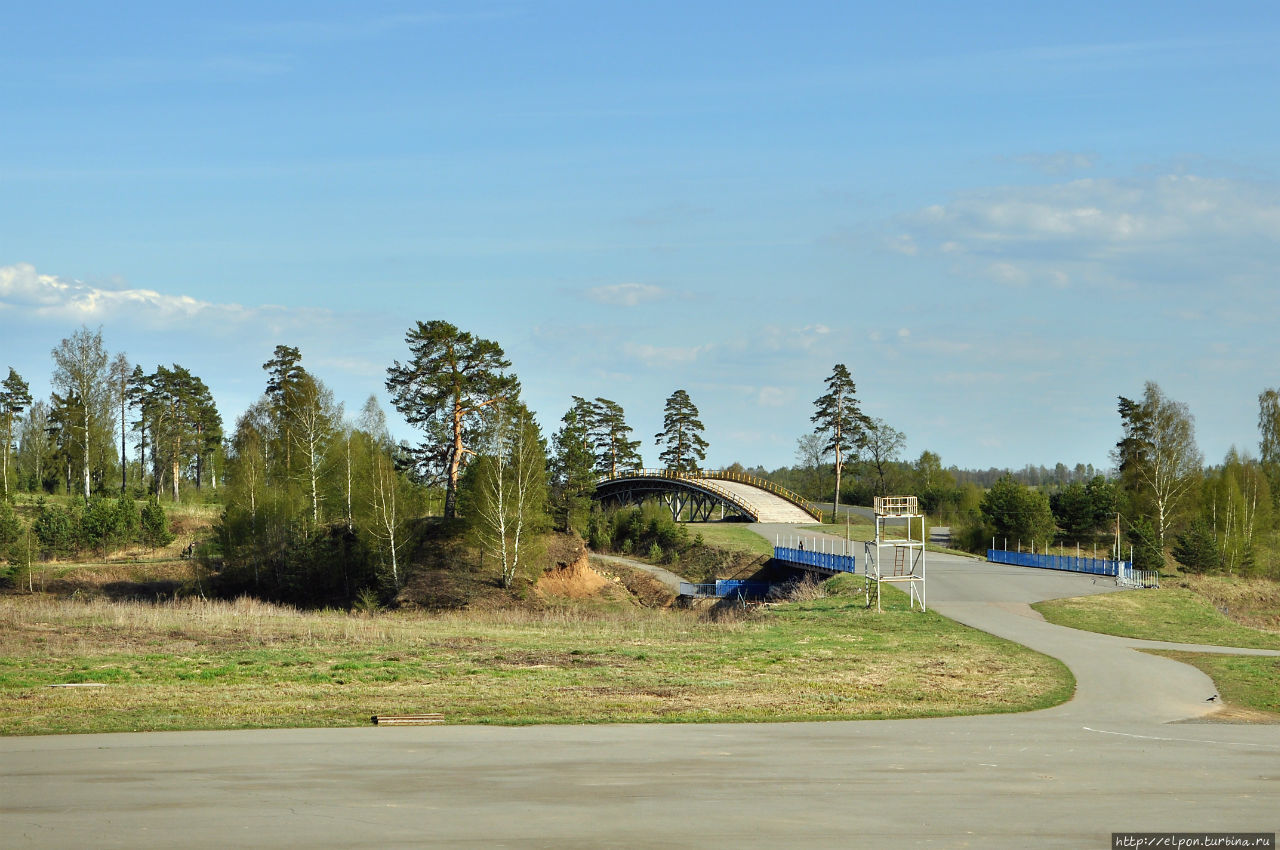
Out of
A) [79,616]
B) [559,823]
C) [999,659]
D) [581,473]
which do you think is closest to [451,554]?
[581,473]

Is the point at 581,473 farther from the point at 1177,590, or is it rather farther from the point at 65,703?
the point at 65,703

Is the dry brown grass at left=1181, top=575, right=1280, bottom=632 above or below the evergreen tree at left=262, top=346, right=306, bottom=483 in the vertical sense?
below

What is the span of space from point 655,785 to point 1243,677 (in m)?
17.2

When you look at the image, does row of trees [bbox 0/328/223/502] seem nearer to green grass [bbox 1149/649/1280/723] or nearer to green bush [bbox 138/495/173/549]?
green bush [bbox 138/495/173/549]

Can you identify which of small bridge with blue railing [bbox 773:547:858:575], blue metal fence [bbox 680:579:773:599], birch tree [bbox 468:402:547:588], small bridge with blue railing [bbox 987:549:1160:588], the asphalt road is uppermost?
birch tree [bbox 468:402:547:588]

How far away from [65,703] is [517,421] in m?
36.1

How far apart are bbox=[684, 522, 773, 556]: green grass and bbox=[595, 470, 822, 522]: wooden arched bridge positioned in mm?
6556

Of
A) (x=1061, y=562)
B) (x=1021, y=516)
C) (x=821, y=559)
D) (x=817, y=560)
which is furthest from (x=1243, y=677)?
(x=1021, y=516)

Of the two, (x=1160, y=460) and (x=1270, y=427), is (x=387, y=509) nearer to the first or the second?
(x=1160, y=460)

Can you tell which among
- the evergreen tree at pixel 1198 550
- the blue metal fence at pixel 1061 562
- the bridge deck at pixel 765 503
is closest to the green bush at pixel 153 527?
the bridge deck at pixel 765 503

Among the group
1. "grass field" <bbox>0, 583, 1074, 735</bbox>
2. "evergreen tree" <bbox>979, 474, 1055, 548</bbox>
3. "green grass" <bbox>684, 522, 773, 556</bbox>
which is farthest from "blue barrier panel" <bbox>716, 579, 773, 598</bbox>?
"grass field" <bbox>0, 583, 1074, 735</bbox>

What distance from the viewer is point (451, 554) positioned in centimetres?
5475

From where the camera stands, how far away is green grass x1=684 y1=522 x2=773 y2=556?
6688 cm

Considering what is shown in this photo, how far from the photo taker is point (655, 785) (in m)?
13.2
